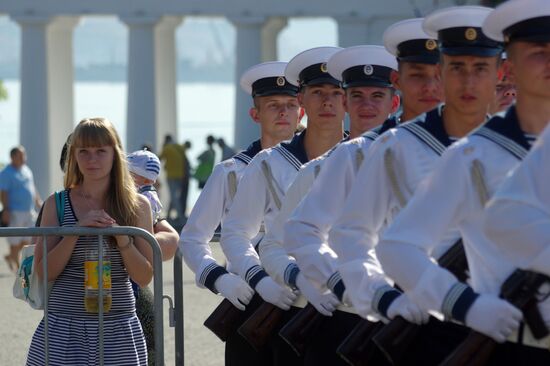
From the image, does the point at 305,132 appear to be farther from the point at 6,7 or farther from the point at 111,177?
the point at 6,7

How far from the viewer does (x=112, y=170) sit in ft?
23.7

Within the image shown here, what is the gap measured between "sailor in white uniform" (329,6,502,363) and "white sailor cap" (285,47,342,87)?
6.71 ft

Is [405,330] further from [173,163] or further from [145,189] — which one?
[173,163]

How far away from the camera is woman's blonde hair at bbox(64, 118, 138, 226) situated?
7.18m

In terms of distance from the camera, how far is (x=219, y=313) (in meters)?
7.21

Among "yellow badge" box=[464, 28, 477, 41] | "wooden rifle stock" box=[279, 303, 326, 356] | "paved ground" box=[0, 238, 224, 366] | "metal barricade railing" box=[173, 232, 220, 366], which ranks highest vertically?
"yellow badge" box=[464, 28, 477, 41]

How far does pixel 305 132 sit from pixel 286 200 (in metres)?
0.69

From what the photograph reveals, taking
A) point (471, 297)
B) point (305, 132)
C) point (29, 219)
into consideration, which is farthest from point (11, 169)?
point (471, 297)

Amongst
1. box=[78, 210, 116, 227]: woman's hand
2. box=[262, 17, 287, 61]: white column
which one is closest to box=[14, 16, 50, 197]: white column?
box=[262, 17, 287, 61]: white column

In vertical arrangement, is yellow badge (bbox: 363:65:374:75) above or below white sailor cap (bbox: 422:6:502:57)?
below

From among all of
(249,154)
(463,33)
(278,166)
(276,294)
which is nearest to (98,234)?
(276,294)

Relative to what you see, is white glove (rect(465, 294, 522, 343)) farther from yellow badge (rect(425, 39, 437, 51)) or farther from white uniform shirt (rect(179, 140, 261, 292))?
white uniform shirt (rect(179, 140, 261, 292))

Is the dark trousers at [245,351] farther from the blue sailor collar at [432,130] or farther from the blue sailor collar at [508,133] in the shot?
the blue sailor collar at [508,133]

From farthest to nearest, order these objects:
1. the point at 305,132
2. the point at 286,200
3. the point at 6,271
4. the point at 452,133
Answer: the point at 6,271 → the point at 305,132 → the point at 286,200 → the point at 452,133
